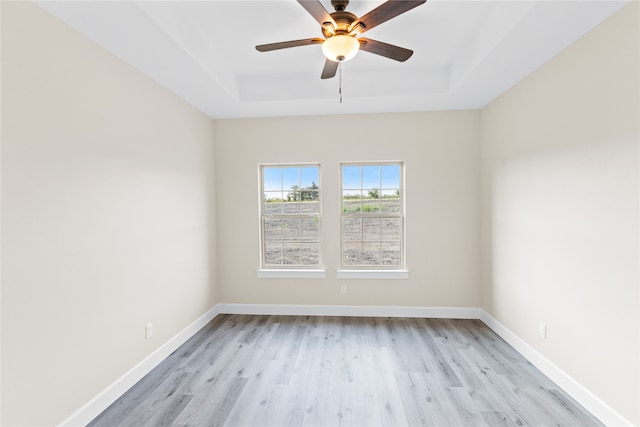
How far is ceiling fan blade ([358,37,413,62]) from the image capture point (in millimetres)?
2035

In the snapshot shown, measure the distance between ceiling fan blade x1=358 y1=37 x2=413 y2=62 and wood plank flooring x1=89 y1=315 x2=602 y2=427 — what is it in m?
2.53

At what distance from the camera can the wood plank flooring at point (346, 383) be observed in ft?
6.62

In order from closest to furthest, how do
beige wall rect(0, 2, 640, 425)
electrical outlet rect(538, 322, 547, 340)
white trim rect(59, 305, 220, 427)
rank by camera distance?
beige wall rect(0, 2, 640, 425) < white trim rect(59, 305, 220, 427) < electrical outlet rect(538, 322, 547, 340)

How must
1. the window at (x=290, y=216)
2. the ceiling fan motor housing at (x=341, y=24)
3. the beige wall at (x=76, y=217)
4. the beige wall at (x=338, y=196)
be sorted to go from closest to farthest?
1. the beige wall at (x=76, y=217)
2. the ceiling fan motor housing at (x=341, y=24)
3. the beige wall at (x=338, y=196)
4. the window at (x=290, y=216)

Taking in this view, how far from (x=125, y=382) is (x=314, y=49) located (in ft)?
10.9

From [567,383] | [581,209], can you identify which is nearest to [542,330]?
[567,383]

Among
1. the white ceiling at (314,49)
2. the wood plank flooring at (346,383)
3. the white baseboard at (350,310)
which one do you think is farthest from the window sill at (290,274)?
the white ceiling at (314,49)

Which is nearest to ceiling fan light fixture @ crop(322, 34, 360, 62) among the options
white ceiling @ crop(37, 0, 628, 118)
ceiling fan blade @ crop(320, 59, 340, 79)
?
ceiling fan blade @ crop(320, 59, 340, 79)

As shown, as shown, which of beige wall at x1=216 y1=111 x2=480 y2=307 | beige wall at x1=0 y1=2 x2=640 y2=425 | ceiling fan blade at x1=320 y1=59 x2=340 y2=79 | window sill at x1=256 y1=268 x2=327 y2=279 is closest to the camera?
beige wall at x1=0 y1=2 x2=640 y2=425

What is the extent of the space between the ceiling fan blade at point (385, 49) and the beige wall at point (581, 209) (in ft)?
4.10

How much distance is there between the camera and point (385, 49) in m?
2.12

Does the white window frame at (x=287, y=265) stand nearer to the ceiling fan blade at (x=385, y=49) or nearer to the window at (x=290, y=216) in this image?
the window at (x=290, y=216)

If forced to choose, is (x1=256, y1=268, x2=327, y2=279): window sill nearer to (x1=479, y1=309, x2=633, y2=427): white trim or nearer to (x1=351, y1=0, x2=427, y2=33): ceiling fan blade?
(x1=479, y1=309, x2=633, y2=427): white trim

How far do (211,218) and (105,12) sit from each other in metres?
2.44
